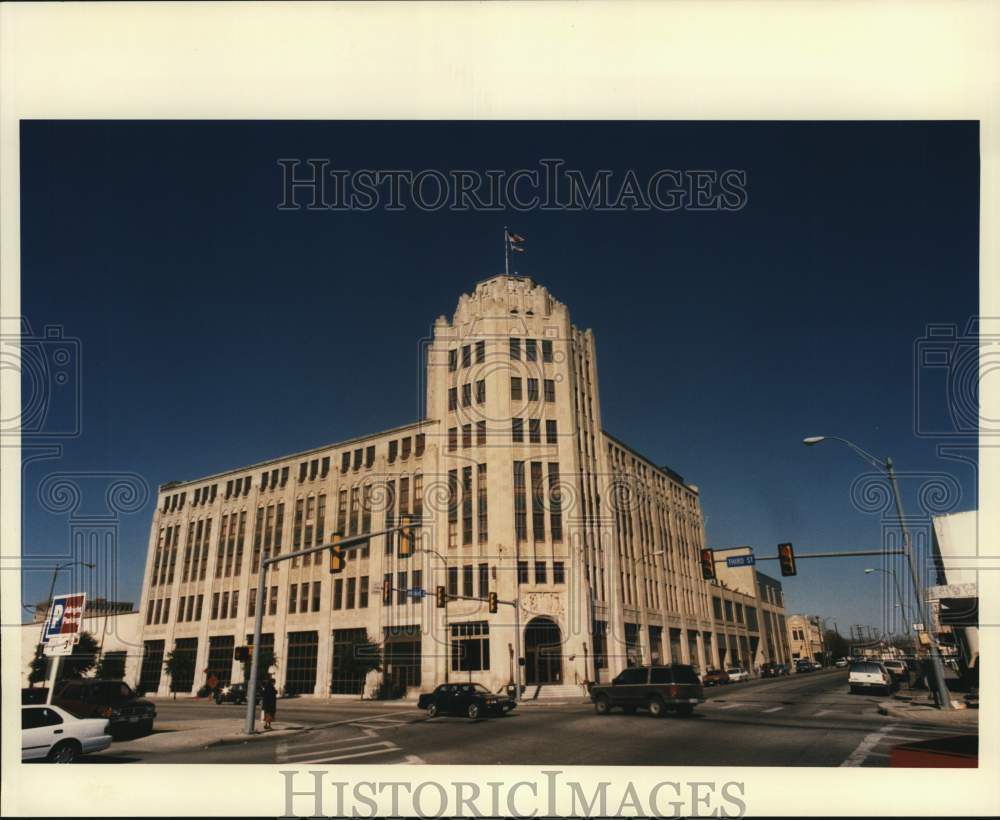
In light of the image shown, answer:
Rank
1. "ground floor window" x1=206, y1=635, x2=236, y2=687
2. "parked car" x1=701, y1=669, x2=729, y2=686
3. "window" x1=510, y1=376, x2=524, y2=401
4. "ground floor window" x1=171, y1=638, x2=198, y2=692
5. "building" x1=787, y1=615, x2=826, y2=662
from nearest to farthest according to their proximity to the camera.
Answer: "window" x1=510, y1=376, x2=524, y2=401 → "parked car" x1=701, y1=669, x2=729, y2=686 → "ground floor window" x1=206, y1=635, x2=236, y2=687 → "ground floor window" x1=171, y1=638, x2=198, y2=692 → "building" x1=787, y1=615, x2=826, y2=662

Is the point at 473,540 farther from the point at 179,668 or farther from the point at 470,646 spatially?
the point at 179,668

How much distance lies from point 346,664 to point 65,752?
33766mm

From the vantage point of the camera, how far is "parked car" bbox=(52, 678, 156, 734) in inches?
824

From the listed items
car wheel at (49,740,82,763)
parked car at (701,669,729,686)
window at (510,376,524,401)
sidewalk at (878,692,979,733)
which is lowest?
parked car at (701,669,729,686)

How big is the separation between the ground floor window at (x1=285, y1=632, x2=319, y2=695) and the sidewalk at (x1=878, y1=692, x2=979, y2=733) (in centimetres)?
3795

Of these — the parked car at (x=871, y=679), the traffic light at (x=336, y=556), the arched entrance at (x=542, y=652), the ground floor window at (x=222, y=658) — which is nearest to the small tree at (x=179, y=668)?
the ground floor window at (x=222, y=658)

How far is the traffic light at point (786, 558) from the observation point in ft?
76.2

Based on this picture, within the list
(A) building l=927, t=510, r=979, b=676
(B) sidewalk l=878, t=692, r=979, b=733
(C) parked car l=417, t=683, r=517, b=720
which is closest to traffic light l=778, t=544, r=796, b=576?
(B) sidewalk l=878, t=692, r=979, b=733

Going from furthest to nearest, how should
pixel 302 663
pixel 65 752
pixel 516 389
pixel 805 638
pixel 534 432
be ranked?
pixel 805 638
pixel 302 663
pixel 516 389
pixel 534 432
pixel 65 752

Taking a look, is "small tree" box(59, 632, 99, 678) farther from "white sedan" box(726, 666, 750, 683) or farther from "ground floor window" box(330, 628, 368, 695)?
"white sedan" box(726, 666, 750, 683)

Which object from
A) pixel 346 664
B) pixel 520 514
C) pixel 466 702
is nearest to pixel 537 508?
pixel 520 514

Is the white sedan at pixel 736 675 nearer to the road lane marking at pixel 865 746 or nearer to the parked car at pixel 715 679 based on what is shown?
the parked car at pixel 715 679

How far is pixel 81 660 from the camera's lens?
48625mm

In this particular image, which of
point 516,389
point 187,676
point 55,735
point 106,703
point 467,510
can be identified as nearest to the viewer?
point 55,735
